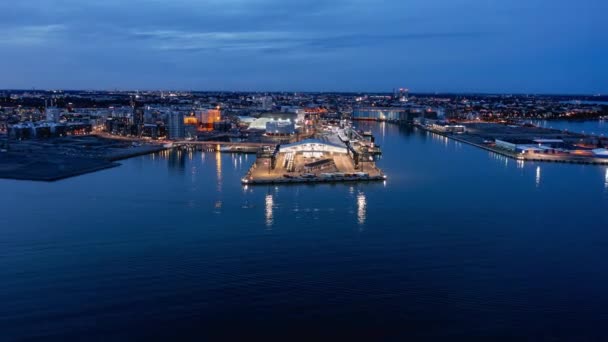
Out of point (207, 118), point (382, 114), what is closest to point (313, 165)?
point (207, 118)

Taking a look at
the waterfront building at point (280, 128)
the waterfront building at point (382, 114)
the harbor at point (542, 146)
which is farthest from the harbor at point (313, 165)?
the waterfront building at point (382, 114)

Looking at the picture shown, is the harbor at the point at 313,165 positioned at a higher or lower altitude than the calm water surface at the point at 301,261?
higher

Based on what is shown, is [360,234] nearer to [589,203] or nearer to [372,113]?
[589,203]

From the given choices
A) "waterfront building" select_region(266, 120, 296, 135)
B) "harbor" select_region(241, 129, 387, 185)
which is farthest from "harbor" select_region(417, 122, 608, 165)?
"waterfront building" select_region(266, 120, 296, 135)

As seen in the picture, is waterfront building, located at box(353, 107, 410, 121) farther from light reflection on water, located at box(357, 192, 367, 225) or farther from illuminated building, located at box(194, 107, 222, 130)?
light reflection on water, located at box(357, 192, 367, 225)

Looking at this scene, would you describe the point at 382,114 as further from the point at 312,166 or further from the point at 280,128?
the point at 312,166

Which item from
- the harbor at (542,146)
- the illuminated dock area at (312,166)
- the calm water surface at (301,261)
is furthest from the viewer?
the harbor at (542,146)

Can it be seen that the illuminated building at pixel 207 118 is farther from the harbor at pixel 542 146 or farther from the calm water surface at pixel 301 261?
the calm water surface at pixel 301 261
